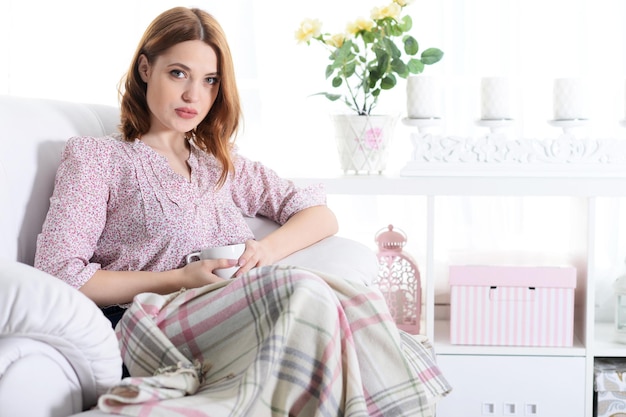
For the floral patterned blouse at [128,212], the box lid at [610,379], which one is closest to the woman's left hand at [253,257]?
the floral patterned blouse at [128,212]

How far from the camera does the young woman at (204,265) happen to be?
3.89 ft

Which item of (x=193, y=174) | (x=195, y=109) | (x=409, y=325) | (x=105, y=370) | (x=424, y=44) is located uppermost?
(x=424, y=44)

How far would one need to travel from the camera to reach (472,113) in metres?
2.55

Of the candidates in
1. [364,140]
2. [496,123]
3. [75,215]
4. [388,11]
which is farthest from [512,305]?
[75,215]

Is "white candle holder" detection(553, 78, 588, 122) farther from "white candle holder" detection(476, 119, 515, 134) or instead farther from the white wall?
the white wall

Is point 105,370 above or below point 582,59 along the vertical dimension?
below

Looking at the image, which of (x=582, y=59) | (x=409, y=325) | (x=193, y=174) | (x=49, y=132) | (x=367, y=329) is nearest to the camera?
(x=367, y=329)

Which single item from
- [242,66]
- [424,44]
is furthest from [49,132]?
[424,44]

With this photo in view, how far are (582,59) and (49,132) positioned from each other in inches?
60.6

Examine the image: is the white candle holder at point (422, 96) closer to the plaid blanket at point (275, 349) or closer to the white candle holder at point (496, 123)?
the white candle holder at point (496, 123)

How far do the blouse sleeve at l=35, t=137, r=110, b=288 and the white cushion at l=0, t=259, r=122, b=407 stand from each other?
14.8 inches

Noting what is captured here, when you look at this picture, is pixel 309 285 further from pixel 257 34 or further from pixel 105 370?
pixel 257 34

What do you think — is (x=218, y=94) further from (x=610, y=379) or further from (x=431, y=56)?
(x=610, y=379)

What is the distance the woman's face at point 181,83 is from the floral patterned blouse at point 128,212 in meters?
0.09
